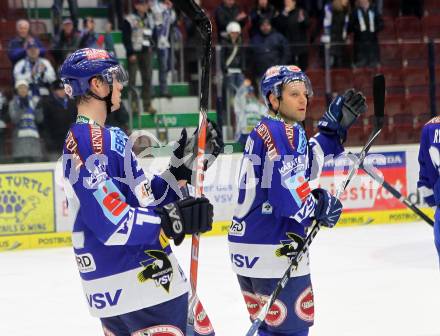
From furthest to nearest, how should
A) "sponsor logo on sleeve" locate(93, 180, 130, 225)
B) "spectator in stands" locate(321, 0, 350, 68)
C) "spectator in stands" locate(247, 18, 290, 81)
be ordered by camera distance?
"spectator in stands" locate(321, 0, 350, 68), "spectator in stands" locate(247, 18, 290, 81), "sponsor logo on sleeve" locate(93, 180, 130, 225)

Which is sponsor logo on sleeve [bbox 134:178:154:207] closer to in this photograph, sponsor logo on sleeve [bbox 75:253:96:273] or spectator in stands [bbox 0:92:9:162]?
sponsor logo on sleeve [bbox 75:253:96:273]

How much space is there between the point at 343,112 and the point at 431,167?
590mm

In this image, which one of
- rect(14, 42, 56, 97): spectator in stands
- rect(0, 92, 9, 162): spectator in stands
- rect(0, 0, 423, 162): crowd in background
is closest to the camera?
rect(0, 92, 9, 162): spectator in stands

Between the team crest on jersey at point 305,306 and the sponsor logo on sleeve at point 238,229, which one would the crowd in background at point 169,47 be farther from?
the team crest on jersey at point 305,306

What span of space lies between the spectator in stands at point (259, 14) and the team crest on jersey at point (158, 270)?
26.1 feet

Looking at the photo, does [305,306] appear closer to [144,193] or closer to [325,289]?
[144,193]

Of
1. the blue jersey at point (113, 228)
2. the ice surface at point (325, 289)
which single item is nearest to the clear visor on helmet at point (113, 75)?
the blue jersey at point (113, 228)

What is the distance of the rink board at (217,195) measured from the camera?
8188 millimetres

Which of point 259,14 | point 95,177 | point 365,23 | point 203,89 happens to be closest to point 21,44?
point 259,14

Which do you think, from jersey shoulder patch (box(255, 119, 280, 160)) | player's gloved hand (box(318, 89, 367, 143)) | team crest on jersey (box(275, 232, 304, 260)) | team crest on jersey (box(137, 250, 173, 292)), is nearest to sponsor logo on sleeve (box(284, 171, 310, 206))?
jersey shoulder patch (box(255, 119, 280, 160))

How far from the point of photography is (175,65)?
9.10 metres

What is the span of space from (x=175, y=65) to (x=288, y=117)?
224 inches

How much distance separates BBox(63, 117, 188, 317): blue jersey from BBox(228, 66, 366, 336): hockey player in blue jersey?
692 mm

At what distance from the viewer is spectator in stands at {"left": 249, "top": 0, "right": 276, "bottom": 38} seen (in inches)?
415
